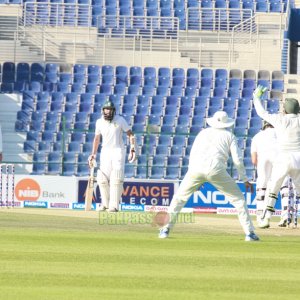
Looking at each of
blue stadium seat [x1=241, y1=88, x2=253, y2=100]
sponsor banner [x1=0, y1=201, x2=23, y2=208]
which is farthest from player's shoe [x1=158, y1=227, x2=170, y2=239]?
blue stadium seat [x1=241, y1=88, x2=253, y2=100]

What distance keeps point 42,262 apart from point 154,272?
132 centimetres

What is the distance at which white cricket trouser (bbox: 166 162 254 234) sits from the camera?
640 inches

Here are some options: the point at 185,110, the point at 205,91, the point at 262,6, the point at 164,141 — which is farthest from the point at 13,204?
the point at 262,6

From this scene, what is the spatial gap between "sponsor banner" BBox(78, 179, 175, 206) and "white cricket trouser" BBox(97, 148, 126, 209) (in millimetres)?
6537

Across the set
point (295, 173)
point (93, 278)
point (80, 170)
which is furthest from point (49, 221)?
point (80, 170)

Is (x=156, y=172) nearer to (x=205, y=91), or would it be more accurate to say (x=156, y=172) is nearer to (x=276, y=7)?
(x=205, y=91)

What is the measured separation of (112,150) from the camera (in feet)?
74.5

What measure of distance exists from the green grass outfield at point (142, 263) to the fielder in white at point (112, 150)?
3.98m

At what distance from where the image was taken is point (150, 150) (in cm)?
3238

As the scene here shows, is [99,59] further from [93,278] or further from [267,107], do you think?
[93,278]

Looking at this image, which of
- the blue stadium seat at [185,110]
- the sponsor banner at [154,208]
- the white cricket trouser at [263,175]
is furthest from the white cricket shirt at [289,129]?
the blue stadium seat at [185,110]

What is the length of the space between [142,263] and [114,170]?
9869 millimetres

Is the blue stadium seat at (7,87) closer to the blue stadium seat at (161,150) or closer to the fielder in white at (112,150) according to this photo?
the blue stadium seat at (161,150)

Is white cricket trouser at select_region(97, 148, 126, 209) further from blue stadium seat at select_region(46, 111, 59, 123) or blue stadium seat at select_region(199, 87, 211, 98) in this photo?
blue stadium seat at select_region(199, 87, 211, 98)
